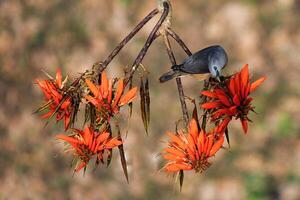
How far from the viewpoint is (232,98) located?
296cm

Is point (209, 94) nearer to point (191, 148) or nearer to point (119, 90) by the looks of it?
point (191, 148)

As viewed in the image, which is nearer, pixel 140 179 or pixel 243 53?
pixel 140 179

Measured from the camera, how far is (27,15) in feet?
31.9

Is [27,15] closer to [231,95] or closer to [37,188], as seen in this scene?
[37,188]

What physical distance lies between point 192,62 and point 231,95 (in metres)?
0.27

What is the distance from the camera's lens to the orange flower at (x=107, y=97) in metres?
2.95

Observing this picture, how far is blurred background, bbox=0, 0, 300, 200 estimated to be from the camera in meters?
8.86

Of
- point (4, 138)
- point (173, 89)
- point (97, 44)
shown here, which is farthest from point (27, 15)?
point (173, 89)

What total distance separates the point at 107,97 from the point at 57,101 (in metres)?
0.30

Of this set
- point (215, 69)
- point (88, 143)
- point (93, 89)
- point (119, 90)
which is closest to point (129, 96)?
point (119, 90)

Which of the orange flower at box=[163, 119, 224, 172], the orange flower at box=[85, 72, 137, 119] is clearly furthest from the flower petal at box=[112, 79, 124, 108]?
the orange flower at box=[163, 119, 224, 172]

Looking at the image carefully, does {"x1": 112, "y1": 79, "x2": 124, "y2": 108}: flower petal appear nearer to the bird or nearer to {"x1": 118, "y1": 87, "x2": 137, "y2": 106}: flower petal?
{"x1": 118, "y1": 87, "x2": 137, "y2": 106}: flower petal

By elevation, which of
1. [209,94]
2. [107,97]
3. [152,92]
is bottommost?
[107,97]

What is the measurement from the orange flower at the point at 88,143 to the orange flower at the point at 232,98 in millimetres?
508
